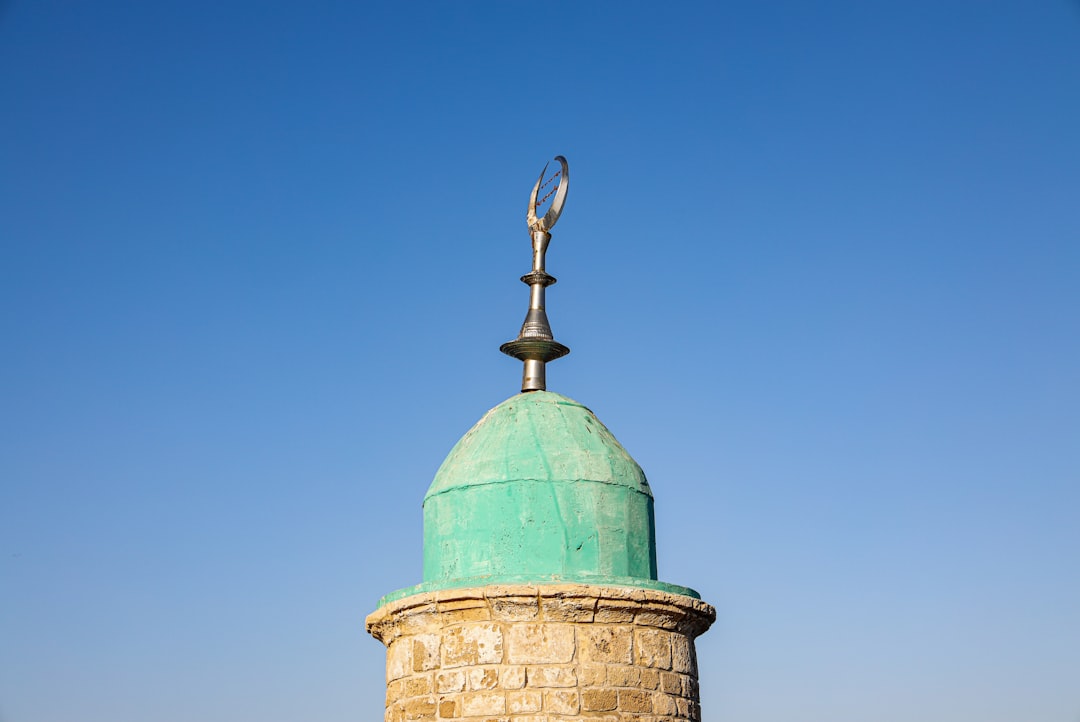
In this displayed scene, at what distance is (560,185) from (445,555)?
99.7 inches

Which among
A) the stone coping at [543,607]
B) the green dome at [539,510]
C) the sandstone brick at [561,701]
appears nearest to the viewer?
the sandstone brick at [561,701]

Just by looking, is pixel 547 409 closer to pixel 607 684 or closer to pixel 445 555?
pixel 445 555

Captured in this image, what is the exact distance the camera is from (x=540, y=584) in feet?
20.4

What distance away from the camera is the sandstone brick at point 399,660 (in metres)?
6.51

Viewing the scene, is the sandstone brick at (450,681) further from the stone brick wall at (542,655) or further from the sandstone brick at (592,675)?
the sandstone brick at (592,675)

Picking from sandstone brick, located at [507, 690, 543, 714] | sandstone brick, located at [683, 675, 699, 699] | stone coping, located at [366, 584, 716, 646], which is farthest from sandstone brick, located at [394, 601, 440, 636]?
sandstone brick, located at [683, 675, 699, 699]

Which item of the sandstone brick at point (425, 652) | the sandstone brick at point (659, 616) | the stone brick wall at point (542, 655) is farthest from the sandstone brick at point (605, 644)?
the sandstone brick at point (425, 652)

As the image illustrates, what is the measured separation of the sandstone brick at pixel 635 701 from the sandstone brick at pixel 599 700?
1.4 inches

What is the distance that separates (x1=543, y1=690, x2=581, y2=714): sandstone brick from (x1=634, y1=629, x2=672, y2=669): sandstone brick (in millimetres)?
413

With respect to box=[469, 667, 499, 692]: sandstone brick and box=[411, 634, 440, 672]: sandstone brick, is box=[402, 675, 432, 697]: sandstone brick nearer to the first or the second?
box=[411, 634, 440, 672]: sandstone brick

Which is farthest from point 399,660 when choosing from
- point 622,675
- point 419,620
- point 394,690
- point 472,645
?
point 622,675

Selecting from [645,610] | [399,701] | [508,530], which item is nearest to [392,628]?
[399,701]

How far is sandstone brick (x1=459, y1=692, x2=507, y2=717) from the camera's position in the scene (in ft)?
20.0

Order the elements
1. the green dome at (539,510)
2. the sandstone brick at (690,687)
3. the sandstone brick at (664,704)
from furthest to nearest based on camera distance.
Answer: the sandstone brick at (690,687) → the green dome at (539,510) → the sandstone brick at (664,704)
